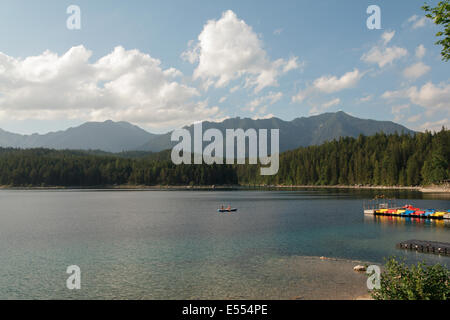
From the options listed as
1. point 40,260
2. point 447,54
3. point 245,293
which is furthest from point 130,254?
point 447,54

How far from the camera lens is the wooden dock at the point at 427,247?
A: 1630 inches

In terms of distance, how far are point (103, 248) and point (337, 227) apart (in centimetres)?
4268

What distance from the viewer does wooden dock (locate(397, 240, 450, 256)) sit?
41406 mm

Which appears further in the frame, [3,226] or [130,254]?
[3,226]

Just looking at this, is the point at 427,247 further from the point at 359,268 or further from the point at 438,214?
the point at 438,214

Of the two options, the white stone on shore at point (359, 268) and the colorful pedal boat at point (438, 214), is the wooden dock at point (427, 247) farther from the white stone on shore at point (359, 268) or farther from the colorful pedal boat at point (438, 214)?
the colorful pedal boat at point (438, 214)

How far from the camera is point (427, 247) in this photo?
4288 cm

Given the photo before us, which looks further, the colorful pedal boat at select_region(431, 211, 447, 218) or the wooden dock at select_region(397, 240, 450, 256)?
the colorful pedal boat at select_region(431, 211, 447, 218)

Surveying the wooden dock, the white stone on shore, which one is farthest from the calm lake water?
the wooden dock

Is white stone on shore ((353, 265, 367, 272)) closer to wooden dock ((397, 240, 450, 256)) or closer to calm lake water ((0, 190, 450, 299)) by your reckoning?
calm lake water ((0, 190, 450, 299))

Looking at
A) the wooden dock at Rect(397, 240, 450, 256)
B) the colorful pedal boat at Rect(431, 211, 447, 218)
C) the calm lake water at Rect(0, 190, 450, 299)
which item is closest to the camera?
the calm lake water at Rect(0, 190, 450, 299)
